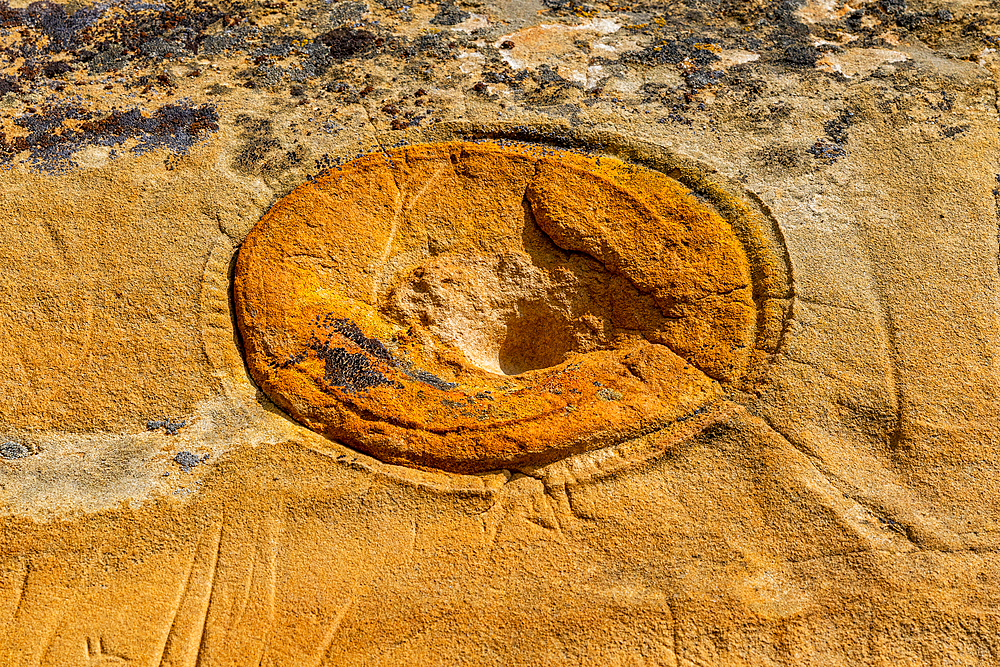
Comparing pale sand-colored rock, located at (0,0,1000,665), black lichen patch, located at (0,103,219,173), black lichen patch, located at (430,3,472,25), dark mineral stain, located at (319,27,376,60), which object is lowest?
Answer: pale sand-colored rock, located at (0,0,1000,665)

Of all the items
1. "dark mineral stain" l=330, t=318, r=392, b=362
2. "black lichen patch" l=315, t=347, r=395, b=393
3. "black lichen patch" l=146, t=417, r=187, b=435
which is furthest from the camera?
"dark mineral stain" l=330, t=318, r=392, b=362

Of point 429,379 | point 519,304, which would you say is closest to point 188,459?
point 429,379

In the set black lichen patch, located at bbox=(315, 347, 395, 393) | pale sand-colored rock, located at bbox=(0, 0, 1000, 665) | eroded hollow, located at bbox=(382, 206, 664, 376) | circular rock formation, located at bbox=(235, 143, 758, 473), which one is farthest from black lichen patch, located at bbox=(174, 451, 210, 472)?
eroded hollow, located at bbox=(382, 206, 664, 376)

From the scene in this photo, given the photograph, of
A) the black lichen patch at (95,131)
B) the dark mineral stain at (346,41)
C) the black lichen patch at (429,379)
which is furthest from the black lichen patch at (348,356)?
the dark mineral stain at (346,41)

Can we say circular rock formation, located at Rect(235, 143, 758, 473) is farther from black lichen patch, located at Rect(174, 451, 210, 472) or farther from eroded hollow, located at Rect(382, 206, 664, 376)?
black lichen patch, located at Rect(174, 451, 210, 472)

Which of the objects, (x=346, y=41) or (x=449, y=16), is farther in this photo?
(x=449, y=16)

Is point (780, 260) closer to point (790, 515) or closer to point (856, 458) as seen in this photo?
point (856, 458)

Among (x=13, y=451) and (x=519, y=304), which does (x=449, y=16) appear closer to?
(x=519, y=304)
